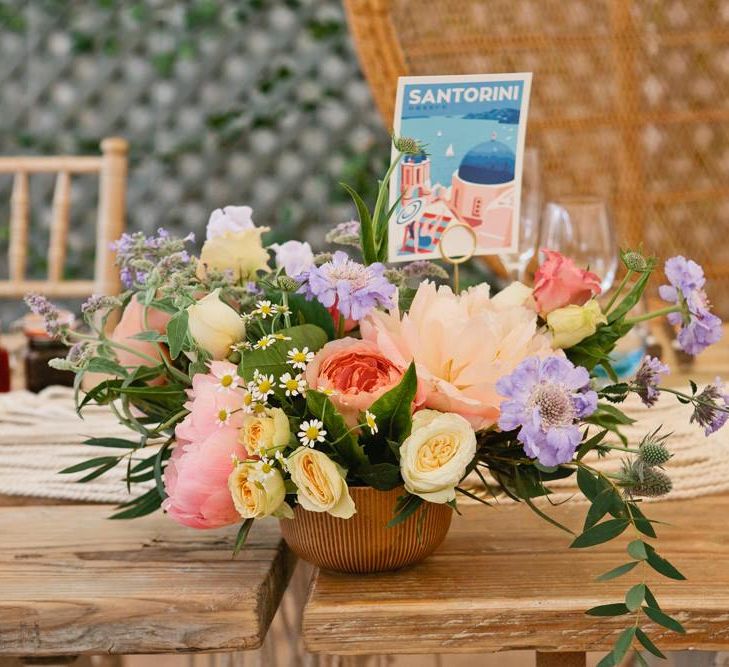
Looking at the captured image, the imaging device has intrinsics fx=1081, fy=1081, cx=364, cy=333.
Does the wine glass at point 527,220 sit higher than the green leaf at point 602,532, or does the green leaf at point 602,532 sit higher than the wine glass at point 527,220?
the wine glass at point 527,220

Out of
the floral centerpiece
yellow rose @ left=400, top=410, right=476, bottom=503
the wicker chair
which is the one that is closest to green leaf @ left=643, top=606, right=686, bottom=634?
the floral centerpiece

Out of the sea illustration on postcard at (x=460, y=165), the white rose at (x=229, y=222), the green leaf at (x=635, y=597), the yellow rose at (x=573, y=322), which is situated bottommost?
the green leaf at (x=635, y=597)

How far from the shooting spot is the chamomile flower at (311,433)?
1.92 feet

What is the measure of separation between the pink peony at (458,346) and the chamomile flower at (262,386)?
68 mm

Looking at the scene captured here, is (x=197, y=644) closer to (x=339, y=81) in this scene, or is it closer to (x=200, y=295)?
(x=200, y=295)

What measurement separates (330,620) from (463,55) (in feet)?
8.00

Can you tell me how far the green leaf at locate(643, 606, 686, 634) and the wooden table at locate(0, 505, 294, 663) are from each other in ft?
0.75

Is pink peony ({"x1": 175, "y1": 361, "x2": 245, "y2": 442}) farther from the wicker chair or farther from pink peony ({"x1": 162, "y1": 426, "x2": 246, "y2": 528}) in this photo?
the wicker chair

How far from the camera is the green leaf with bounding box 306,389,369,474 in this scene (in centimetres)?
59

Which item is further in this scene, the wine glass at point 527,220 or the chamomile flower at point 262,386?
the wine glass at point 527,220

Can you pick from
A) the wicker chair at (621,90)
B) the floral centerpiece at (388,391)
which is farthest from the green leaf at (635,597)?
the wicker chair at (621,90)

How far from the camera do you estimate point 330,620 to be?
0.61 meters

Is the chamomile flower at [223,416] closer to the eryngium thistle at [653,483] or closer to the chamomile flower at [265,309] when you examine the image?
the chamomile flower at [265,309]

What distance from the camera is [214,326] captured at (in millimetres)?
643
